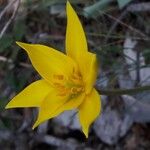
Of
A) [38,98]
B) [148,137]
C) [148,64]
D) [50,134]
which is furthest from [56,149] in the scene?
[38,98]

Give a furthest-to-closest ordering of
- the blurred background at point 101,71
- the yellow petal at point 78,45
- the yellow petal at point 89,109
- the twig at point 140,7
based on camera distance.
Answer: the twig at point 140,7, the blurred background at point 101,71, the yellow petal at point 78,45, the yellow petal at point 89,109

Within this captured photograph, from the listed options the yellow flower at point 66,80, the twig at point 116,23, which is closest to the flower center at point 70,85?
the yellow flower at point 66,80

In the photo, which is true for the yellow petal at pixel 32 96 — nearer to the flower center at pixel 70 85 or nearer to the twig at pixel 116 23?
the flower center at pixel 70 85

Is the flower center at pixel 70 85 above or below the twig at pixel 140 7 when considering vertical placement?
above

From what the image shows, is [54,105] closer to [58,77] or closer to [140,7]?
[58,77]

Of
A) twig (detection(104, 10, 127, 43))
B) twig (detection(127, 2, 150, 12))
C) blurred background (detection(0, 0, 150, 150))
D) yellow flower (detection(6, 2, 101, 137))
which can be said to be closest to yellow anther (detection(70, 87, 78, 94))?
yellow flower (detection(6, 2, 101, 137))

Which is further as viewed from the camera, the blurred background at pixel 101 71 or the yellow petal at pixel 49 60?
the blurred background at pixel 101 71

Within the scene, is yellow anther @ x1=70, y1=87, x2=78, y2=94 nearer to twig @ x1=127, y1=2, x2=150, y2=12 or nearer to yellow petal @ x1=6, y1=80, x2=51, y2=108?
Answer: yellow petal @ x1=6, y1=80, x2=51, y2=108

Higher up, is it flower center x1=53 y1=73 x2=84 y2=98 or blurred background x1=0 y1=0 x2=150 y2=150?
flower center x1=53 y1=73 x2=84 y2=98
